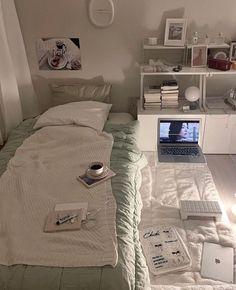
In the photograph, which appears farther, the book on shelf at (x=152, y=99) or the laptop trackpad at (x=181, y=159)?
the book on shelf at (x=152, y=99)

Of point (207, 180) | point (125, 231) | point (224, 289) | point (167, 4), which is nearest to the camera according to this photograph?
point (224, 289)

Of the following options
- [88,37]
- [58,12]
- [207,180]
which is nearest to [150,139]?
[207,180]

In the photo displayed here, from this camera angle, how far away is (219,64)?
2781mm

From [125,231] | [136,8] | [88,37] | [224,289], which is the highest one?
[136,8]

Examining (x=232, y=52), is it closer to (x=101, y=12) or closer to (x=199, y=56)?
(x=199, y=56)

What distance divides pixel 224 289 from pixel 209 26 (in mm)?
2309

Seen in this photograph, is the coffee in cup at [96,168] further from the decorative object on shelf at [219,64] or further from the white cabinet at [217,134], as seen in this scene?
the decorative object on shelf at [219,64]

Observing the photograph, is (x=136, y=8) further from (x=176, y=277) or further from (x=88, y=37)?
(x=176, y=277)

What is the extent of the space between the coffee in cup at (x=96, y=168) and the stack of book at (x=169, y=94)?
1.21 meters

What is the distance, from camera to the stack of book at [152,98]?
292cm

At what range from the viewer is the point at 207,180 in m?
2.32

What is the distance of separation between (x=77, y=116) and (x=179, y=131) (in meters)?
0.97

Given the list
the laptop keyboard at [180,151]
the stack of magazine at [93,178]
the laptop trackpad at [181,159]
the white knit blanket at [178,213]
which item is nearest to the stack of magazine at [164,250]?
the white knit blanket at [178,213]

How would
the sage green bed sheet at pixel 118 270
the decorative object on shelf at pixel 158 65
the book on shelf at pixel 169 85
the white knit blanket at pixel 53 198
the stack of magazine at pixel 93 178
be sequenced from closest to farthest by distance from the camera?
the sage green bed sheet at pixel 118 270 < the white knit blanket at pixel 53 198 < the stack of magazine at pixel 93 178 < the decorative object on shelf at pixel 158 65 < the book on shelf at pixel 169 85
